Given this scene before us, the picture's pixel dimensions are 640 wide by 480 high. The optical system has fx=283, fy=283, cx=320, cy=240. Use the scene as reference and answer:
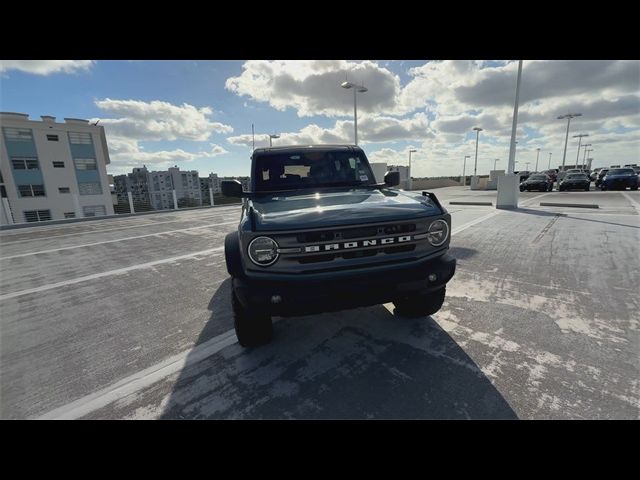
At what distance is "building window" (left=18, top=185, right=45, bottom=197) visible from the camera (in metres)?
33.6

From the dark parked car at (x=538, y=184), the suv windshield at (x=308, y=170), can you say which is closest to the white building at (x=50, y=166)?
the suv windshield at (x=308, y=170)

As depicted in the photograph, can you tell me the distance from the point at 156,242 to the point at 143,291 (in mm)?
4101

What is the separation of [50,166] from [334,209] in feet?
156

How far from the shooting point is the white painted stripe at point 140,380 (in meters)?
2.00

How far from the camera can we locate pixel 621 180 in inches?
714

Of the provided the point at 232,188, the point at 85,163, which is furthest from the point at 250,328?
the point at 85,163

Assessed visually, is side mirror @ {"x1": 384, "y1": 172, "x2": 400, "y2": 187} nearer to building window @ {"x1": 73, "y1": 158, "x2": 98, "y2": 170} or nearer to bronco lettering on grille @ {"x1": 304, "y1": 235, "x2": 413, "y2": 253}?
bronco lettering on grille @ {"x1": 304, "y1": 235, "x2": 413, "y2": 253}

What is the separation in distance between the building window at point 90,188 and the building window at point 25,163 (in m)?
4.54

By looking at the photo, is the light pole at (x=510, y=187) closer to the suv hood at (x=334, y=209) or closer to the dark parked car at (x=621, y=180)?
the suv hood at (x=334, y=209)

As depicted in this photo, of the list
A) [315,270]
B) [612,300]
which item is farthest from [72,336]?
[612,300]
